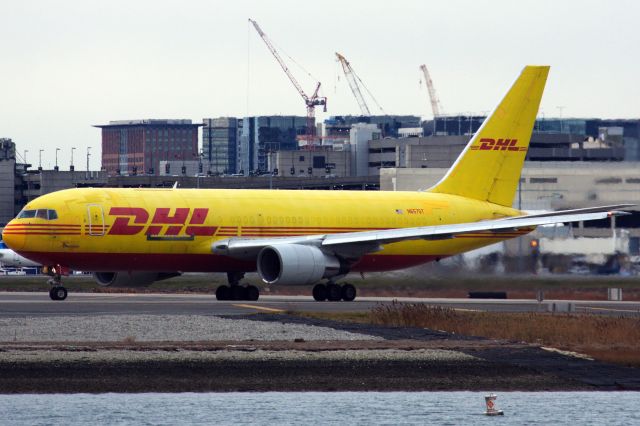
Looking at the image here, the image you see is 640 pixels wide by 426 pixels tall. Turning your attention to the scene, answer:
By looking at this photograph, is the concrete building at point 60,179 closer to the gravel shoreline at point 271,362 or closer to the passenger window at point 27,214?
the passenger window at point 27,214

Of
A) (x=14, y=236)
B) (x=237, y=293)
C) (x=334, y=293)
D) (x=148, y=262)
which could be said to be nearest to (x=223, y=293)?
(x=237, y=293)

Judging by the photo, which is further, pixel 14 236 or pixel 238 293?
pixel 238 293

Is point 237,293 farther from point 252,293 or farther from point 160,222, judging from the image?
point 160,222

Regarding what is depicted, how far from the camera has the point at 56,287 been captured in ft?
188

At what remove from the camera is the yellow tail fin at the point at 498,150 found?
6700 centimetres

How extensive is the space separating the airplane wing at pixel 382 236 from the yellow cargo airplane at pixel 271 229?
0.05 m

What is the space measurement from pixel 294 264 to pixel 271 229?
3941mm

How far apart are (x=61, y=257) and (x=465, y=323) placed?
62.9ft

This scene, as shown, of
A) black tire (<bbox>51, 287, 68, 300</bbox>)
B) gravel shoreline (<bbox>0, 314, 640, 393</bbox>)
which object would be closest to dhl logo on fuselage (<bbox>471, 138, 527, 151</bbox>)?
black tire (<bbox>51, 287, 68, 300</bbox>)

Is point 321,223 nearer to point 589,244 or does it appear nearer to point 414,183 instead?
point 589,244

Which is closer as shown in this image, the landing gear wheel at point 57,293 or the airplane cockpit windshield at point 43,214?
the airplane cockpit windshield at point 43,214

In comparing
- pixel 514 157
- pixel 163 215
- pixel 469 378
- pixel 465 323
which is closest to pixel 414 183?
pixel 514 157

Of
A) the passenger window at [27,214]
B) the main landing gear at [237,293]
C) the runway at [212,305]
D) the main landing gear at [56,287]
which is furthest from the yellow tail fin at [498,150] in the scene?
the passenger window at [27,214]

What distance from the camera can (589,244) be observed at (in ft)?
209
